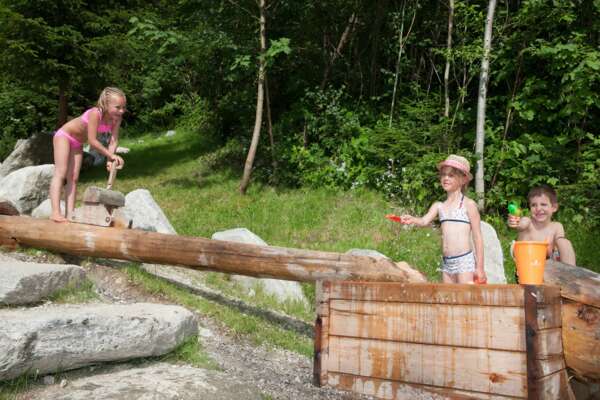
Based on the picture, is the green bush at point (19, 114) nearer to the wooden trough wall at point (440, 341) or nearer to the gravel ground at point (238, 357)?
the gravel ground at point (238, 357)

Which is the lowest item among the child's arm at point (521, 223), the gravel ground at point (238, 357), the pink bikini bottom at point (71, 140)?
the gravel ground at point (238, 357)

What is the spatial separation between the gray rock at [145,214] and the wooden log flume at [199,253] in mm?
1863

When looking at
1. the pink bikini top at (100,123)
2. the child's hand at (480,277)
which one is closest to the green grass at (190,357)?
the child's hand at (480,277)

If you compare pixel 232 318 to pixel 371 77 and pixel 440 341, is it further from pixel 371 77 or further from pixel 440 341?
pixel 371 77

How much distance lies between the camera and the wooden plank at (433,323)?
9.45 ft

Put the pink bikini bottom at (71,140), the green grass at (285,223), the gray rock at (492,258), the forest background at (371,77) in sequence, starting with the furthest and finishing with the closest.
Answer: the forest background at (371,77), the gray rock at (492,258), the green grass at (285,223), the pink bikini bottom at (71,140)

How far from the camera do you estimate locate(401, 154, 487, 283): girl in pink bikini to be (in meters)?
4.14

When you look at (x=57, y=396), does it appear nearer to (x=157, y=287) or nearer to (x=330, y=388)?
(x=330, y=388)

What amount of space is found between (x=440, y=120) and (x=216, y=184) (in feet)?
15.8

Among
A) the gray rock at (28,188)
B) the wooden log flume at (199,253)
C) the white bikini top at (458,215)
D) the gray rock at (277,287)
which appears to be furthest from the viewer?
the gray rock at (28,188)

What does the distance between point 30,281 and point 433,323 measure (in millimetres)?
2813

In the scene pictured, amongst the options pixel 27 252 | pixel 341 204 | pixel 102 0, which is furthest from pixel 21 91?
pixel 27 252

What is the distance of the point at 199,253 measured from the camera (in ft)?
14.9

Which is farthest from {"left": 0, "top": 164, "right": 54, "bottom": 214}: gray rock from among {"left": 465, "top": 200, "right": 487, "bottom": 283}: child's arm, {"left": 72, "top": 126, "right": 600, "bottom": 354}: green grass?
{"left": 465, "top": 200, "right": 487, "bottom": 283}: child's arm
